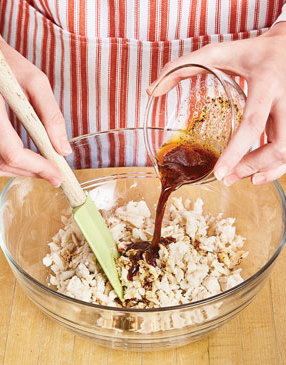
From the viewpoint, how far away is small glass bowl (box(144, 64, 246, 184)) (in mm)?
996

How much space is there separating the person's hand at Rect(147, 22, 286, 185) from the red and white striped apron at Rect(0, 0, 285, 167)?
1.18 feet

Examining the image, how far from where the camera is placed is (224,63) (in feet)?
3.57

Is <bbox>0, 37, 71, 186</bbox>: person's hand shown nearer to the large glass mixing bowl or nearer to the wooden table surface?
the large glass mixing bowl

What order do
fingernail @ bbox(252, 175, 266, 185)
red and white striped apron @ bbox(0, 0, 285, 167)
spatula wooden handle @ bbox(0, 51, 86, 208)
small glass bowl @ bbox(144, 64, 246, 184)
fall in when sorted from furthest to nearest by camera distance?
red and white striped apron @ bbox(0, 0, 285, 167) → fingernail @ bbox(252, 175, 266, 185) → small glass bowl @ bbox(144, 64, 246, 184) → spatula wooden handle @ bbox(0, 51, 86, 208)

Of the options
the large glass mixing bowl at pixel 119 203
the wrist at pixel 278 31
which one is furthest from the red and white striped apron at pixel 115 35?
the wrist at pixel 278 31

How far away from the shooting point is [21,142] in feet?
3.31

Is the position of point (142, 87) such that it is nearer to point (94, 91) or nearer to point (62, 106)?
point (94, 91)

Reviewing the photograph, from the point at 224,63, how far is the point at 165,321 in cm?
53

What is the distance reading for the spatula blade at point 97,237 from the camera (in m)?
1.15

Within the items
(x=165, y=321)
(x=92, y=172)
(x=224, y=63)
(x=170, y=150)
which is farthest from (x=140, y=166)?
(x=165, y=321)

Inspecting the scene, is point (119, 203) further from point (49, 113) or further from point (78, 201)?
point (49, 113)

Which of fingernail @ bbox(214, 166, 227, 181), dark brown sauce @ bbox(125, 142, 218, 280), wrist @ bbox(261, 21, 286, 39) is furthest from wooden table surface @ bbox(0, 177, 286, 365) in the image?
wrist @ bbox(261, 21, 286, 39)

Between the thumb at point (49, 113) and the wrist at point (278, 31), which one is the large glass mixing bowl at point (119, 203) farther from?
the wrist at point (278, 31)

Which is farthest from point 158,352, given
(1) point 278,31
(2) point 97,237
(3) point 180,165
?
(1) point 278,31
